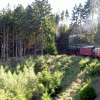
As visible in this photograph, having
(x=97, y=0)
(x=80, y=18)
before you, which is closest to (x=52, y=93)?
(x=97, y=0)

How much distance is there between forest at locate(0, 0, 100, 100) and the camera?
11.6 m

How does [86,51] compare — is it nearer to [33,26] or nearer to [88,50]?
[88,50]

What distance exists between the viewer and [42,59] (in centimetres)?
2112

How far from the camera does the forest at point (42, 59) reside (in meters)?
11.6

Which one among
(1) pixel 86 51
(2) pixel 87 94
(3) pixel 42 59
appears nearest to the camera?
(2) pixel 87 94

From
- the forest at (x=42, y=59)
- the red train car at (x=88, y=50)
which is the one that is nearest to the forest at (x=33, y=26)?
the forest at (x=42, y=59)

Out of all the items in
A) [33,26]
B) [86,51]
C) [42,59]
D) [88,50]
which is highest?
[33,26]

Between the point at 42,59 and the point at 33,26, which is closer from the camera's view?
the point at 42,59

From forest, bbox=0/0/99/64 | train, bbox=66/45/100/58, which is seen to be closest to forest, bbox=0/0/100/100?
forest, bbox=0/0/99/64

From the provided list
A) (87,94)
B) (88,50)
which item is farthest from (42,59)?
(87,94)

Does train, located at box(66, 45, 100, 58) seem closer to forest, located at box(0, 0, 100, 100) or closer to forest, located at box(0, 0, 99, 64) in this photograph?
forest, located at box(0, 0, 100, 100)

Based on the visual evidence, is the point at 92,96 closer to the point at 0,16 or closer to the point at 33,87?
the point at 33,87

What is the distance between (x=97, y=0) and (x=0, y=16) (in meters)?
27.0

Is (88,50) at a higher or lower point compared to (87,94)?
higher
